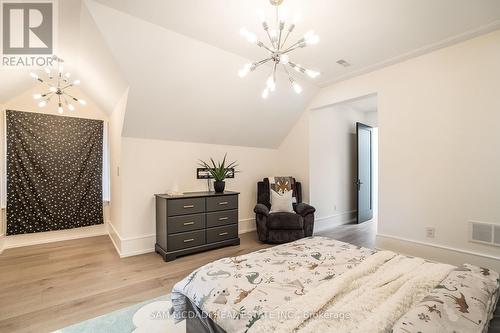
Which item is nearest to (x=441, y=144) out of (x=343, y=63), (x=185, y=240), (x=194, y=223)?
(x=343, y=63)

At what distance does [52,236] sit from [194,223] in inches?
104

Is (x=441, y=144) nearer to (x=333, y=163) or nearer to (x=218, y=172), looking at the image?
(x=333, y=163)

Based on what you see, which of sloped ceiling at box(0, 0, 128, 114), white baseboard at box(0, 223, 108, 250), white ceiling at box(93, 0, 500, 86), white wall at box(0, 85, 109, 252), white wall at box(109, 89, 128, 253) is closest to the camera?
white ceiling at box(93, 0, 500, 86)

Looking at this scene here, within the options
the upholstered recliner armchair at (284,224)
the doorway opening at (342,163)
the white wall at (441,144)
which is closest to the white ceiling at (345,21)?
the white wall at (441,144)

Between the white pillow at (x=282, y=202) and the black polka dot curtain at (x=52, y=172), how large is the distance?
321cm

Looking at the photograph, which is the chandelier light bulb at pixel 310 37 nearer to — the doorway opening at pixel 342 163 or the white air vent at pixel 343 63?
the white air vent at pixel 343 63

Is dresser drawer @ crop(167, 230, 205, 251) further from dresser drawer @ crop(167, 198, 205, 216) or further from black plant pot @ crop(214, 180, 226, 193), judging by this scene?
black plant pot @ crop(214, 180, 226, 193)

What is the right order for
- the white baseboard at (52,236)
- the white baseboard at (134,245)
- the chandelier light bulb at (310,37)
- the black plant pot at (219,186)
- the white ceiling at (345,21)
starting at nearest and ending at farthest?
the chandelier light bulb at (310,37)
the white ceiling at (345,21)
the white baseboard at (134,245)
the white baseboard at (52,236)
the black plant pot at (219,186)

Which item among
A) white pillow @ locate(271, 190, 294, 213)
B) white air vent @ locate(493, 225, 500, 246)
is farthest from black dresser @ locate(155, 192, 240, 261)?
white air vent @ locate(493, 225, 500, 246)

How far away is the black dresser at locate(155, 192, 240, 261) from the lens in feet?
10.2

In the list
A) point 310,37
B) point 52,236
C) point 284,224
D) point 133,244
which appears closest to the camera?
point 310,37

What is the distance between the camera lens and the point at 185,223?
322 centimetres

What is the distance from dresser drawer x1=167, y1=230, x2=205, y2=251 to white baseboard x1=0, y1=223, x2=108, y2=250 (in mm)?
2110

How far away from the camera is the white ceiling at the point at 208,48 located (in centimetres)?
215
